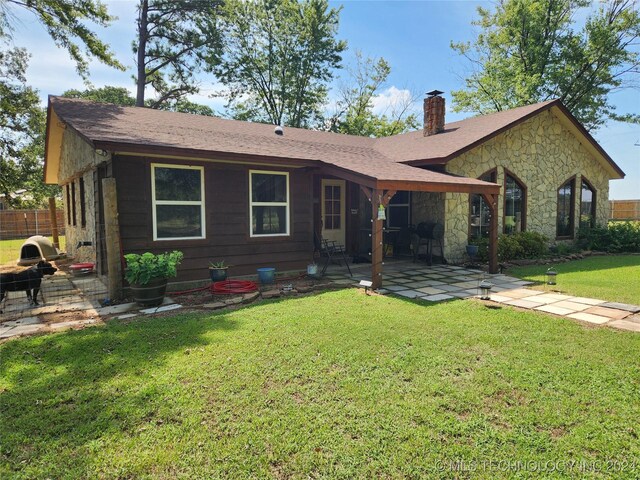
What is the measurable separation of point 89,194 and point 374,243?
613 centimetres

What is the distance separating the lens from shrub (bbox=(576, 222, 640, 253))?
1202cm

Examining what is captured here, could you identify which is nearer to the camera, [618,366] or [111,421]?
[111,421]

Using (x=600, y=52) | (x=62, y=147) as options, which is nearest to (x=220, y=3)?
(x=62, y=147)

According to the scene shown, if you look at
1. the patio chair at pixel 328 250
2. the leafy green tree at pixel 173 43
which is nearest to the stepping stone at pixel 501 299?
the patio chair at pixel 328 250

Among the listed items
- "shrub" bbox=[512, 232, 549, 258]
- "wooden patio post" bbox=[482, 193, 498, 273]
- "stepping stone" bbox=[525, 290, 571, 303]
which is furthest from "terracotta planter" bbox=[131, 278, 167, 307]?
"shrub" bbox=[512, 232, 549, 258]

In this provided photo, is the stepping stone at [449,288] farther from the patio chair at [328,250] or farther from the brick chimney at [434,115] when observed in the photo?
the brick chimney at [434,115]

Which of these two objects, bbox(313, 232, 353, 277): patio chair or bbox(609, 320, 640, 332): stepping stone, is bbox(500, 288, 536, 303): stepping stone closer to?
bbox(609, 320, 640, 332): stepping stone

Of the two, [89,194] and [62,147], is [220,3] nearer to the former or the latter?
[62,147]

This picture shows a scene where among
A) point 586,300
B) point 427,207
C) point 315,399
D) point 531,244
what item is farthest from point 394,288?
point 531,244

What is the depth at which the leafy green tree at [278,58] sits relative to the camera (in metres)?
21.2

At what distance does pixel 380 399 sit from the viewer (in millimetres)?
2799

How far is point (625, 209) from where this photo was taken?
79.2 ft

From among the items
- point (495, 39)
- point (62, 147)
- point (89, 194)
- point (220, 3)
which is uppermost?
point (220, 3)

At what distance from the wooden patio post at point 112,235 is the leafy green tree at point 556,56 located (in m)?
19.5
